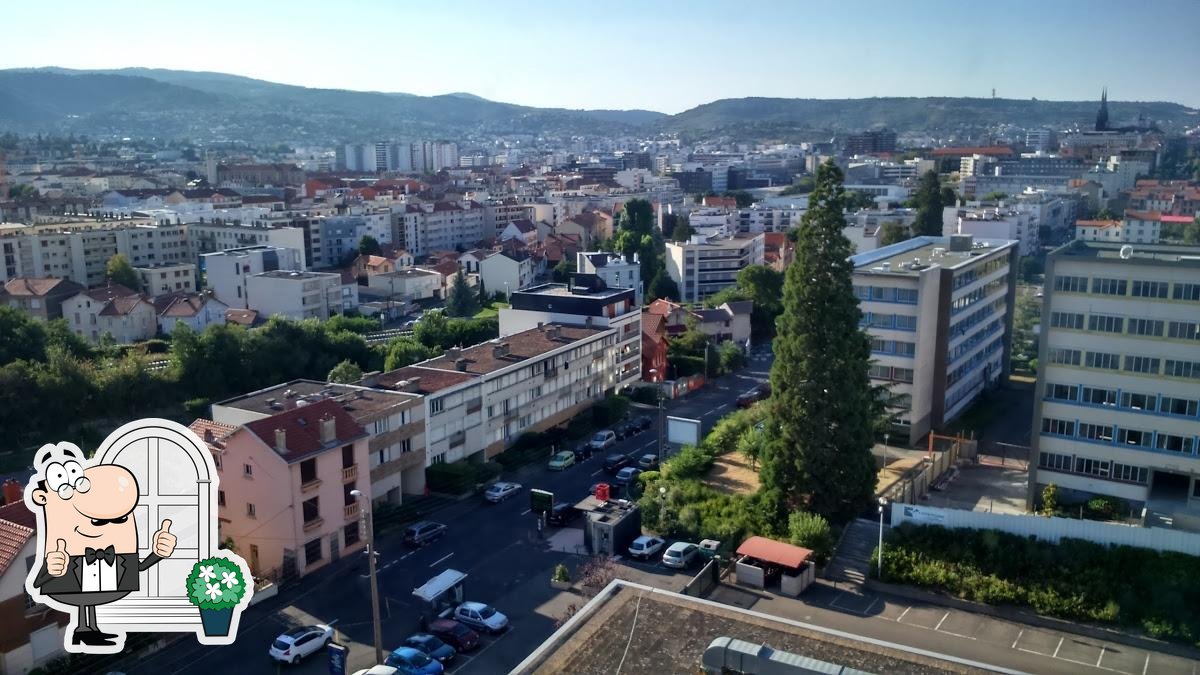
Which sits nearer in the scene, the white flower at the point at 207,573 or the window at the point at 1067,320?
the white flower at the point at 207,573

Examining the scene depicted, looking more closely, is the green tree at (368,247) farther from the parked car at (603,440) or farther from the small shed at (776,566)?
the small shed at (776,566)

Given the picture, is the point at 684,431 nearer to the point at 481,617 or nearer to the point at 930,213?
the point at 481,617

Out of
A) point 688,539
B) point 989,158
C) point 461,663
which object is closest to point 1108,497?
point 688,539

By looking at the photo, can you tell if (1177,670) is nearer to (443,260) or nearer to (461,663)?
(461,663)

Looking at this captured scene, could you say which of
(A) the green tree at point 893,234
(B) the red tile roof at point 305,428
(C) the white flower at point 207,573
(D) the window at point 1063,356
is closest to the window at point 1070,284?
(D) the window at point 1063,356

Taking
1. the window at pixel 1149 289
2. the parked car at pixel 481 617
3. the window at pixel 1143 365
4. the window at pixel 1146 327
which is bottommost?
the parked car at pixel 481 617

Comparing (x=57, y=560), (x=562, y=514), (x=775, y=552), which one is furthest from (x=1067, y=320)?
(x=57, y=560)
